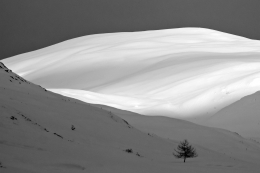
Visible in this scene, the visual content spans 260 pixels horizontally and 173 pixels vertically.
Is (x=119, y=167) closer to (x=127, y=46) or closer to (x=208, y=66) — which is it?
(x=208, y=66)

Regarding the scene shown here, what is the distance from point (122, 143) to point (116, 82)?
84.9 feet

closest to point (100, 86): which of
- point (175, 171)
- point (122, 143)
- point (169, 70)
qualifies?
point (169, 70)

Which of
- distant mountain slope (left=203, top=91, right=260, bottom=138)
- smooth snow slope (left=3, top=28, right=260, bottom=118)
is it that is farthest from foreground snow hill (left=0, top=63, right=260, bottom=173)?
smooth snow slope (left=3, top=28, right=260, bottom=118)

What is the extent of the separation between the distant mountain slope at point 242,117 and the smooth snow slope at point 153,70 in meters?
1.12

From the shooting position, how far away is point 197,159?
34.1ft

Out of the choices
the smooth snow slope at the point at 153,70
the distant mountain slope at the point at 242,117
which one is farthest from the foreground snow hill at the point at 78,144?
the smooth snow slope at the point at 153,70

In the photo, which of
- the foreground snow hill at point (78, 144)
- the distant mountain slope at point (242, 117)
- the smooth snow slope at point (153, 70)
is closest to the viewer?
the foreground snow hill at point (78, 144)

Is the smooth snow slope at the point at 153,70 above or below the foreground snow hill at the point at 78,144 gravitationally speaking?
above

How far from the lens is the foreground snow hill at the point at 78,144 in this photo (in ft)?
26.3

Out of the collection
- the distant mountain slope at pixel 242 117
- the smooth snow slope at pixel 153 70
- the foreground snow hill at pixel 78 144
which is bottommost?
the foreground snow hill at pixel 78 144

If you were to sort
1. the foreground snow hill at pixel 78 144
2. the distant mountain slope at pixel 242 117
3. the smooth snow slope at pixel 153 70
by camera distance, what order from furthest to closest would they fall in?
1. the smooth snow slope at pixel 153 70
2. the distant mountain slope at pixel 242 117
3. the foreground snow hill at pixel 78 144

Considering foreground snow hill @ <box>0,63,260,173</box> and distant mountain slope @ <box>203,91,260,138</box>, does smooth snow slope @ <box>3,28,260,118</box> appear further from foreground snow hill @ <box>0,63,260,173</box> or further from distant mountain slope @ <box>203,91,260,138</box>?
foreground snow hill @ <box>0,63,260,173</box>

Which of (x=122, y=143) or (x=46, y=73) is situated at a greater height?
(x=46, y=73)

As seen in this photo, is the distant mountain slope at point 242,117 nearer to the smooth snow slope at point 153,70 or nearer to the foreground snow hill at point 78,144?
the smooth snow slope at point 153,70
